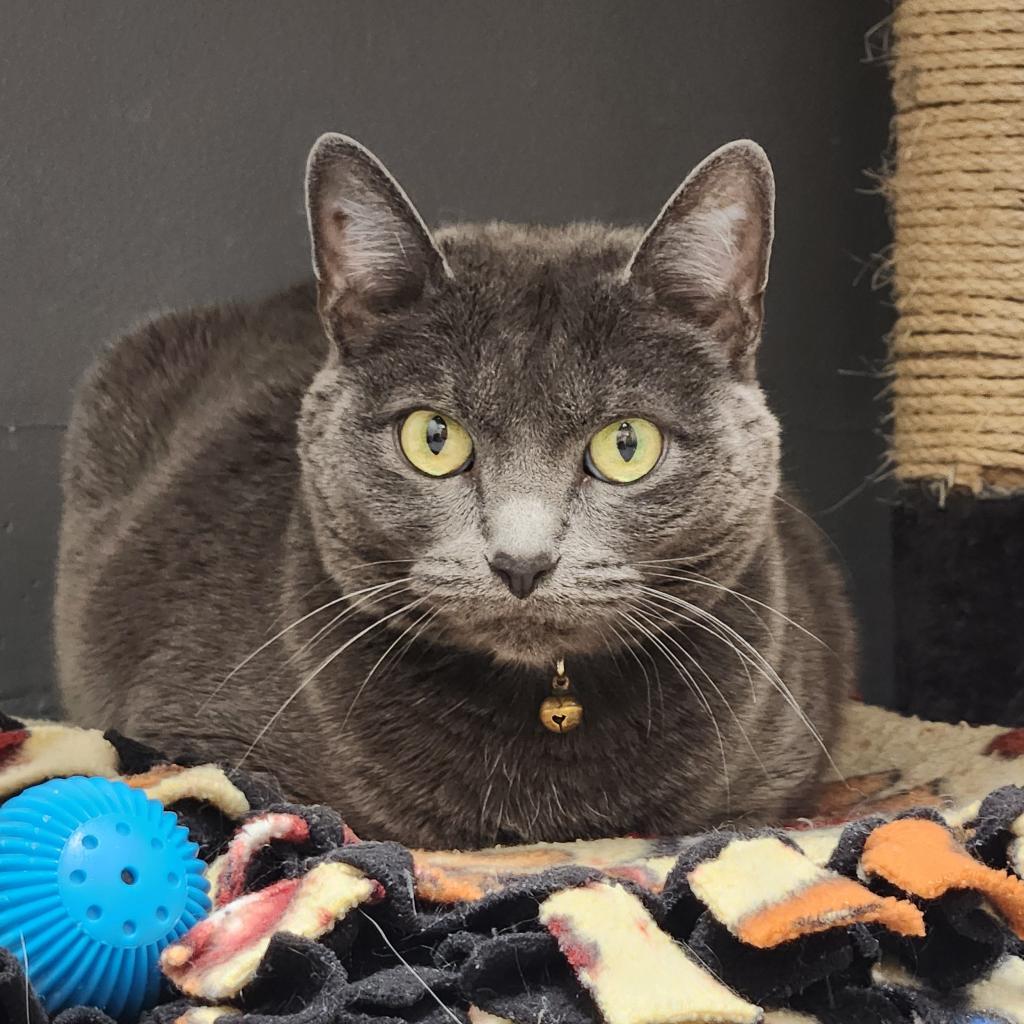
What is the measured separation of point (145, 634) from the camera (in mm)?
1405

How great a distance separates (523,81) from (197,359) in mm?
676

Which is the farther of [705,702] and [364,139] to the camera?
[364,139]

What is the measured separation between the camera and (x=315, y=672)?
3.80 feet

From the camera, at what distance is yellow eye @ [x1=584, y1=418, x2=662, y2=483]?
108 cm

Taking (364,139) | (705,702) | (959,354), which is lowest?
(705,702)

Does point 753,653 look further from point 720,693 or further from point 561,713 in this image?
point 561,713

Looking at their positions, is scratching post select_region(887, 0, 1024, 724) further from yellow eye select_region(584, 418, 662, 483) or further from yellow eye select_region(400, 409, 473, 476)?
yellow eye select_region(400, 409, 473, 476)

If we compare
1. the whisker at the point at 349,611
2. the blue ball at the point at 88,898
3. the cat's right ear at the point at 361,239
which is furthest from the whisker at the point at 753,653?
the blue ball at the point at 88,898

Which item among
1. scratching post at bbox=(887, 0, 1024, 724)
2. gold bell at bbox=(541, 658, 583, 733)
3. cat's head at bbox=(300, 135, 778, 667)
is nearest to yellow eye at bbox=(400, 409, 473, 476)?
cat's head at bbox=(300, 135, 778, 667)

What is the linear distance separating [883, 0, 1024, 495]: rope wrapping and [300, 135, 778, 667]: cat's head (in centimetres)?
60

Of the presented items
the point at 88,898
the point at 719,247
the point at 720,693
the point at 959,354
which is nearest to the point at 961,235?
the point at 959,354

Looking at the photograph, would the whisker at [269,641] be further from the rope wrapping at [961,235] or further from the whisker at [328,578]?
the rope wrapping at [961,235]

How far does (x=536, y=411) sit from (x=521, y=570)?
15 centimetres

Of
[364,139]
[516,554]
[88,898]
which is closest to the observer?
[88,898]
